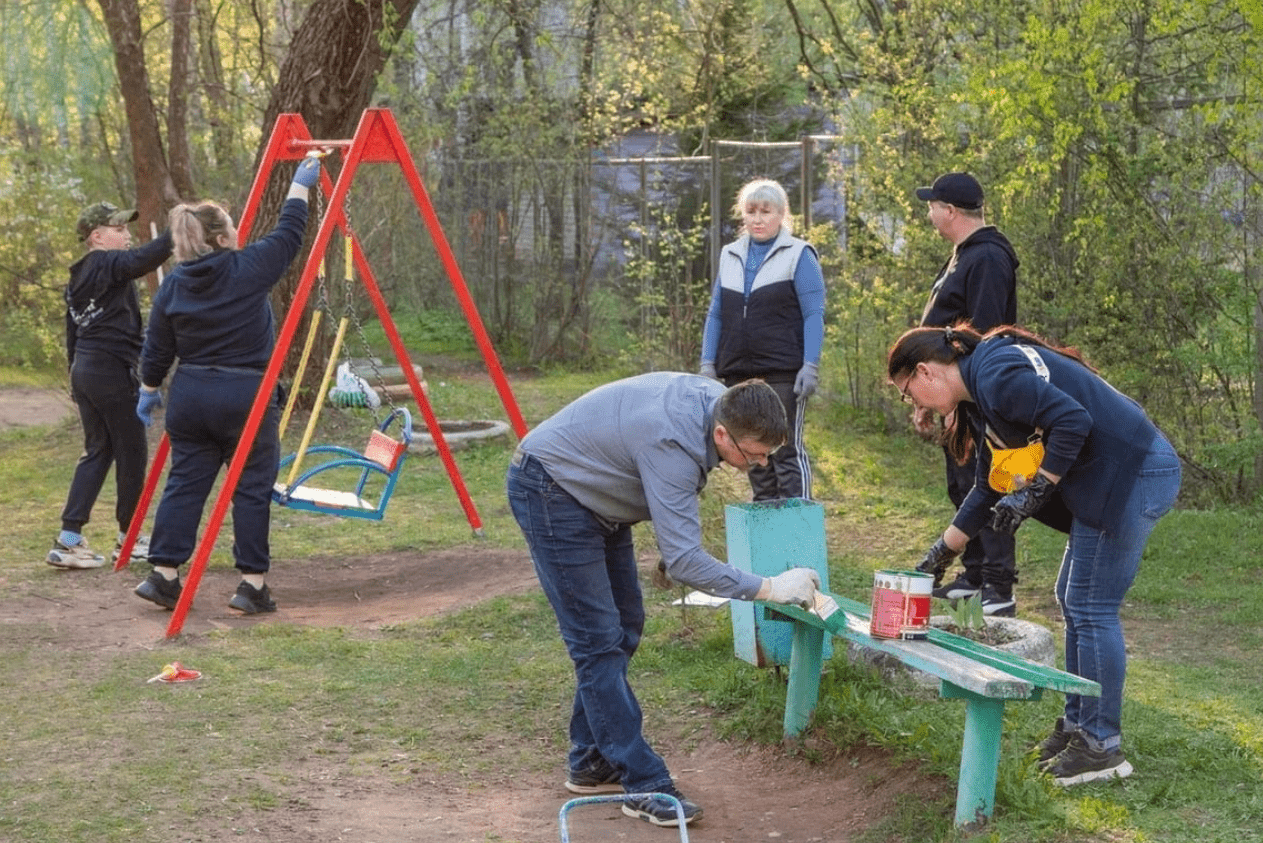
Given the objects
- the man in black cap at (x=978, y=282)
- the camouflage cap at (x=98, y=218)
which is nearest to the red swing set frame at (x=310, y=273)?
the camouflage cap at (x=98, y=218)

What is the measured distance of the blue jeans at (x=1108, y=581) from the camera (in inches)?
162

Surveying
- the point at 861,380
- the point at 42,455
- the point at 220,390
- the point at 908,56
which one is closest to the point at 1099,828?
the point at 220,390

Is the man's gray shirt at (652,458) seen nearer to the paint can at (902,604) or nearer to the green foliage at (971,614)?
the paint can at (902,604)

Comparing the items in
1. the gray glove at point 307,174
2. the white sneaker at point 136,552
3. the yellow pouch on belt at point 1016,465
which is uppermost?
the gray glove at point 307,174

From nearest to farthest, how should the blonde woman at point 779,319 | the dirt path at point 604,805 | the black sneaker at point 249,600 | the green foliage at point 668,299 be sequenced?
1. the dirt path at point 604,805
2. the blonde woman at point 779,319
3. the black sneaker at point 249,600
4. the green foliage at point 668,299

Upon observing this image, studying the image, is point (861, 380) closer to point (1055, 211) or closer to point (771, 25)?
point (1055, 211)

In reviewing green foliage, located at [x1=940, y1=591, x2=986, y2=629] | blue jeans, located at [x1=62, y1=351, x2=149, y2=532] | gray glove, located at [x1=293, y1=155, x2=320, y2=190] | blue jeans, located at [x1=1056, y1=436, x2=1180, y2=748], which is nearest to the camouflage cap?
blue jeans, located at [x1=62, y1=351, x2=149, y2=532]

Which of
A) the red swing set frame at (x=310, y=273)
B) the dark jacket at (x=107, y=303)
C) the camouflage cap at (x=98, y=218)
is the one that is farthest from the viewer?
the camouflage cap at (x=98, y=218)

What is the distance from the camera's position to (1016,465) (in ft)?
13.5

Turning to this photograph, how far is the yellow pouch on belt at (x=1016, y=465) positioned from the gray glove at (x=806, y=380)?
7.86 feet

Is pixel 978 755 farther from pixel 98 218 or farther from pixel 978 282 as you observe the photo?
pixel 98 218

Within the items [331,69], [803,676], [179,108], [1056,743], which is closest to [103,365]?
[331,69]

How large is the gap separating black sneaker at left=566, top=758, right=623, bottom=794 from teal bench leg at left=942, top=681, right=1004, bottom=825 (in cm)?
124

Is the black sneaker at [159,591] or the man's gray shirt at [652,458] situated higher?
the man's gray shirt at [652,458]
